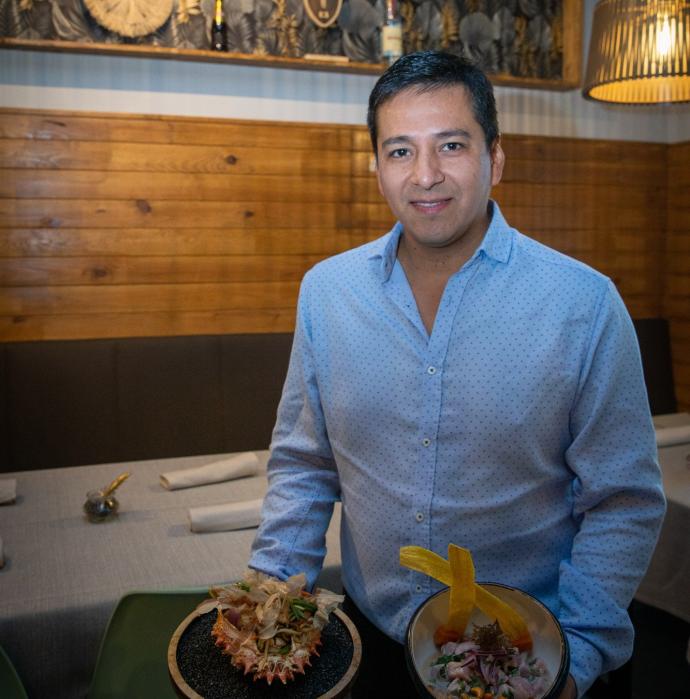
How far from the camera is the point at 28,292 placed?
3113 mm

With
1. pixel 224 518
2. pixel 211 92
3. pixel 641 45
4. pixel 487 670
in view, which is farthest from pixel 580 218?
pixel 487 670

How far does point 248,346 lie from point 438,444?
228cm

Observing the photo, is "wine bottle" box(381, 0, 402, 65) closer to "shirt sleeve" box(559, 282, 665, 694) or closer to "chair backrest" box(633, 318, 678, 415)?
"chair backrest" box(633, 318, 678, 415)

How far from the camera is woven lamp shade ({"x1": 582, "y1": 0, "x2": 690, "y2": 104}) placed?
2.33 m

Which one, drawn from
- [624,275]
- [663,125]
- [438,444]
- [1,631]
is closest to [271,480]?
[438,444]

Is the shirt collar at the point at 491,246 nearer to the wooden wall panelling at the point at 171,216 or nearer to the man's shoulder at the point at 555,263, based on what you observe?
the man's shoulder at the point at 555,263

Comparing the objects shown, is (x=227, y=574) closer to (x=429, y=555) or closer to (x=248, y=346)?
(x=429, y=555)

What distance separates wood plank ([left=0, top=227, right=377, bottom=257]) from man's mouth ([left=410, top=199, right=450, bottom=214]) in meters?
2.32

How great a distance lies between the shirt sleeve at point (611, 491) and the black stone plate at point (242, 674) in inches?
12.6

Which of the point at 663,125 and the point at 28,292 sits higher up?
the point at 663,125

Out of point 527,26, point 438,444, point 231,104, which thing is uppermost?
point 527,26

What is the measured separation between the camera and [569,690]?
0.98 metres

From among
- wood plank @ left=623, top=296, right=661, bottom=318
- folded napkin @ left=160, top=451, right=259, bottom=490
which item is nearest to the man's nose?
folded napkin @ left=160, top=451, right=259, bottom=490

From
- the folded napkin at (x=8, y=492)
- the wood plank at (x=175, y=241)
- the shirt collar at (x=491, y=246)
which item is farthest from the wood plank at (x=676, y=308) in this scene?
the folded napkin at (x=8, y=492)
